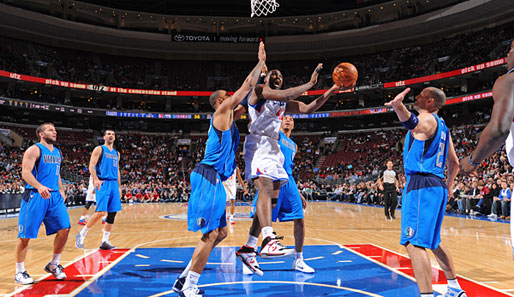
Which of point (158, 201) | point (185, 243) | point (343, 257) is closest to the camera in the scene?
point (343, 257)

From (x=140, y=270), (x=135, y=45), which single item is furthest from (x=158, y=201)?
(x=140, y=270)

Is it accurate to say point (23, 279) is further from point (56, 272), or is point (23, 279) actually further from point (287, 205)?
point (287, 205)

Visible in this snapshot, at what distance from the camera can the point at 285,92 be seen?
400 centimetres

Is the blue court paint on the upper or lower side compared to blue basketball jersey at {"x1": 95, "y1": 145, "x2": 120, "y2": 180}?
lower

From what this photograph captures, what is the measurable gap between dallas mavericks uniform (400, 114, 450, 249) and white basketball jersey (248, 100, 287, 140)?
4.75 ft

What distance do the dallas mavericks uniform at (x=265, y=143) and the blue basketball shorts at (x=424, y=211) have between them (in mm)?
1435

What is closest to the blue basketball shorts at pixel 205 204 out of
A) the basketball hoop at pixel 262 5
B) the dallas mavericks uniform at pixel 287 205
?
the dallas mavericks uniform at pixel 287 205

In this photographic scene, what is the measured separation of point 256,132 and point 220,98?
1.97ft

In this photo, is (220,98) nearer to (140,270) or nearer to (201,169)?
(201,169)

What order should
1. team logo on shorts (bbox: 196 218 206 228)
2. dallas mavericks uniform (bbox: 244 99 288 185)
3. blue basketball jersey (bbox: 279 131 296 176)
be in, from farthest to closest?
blue basketball jersey (bbox: 279 131 296 176), dallas mavericks uniform (bbox: 244 99 288 185), team logo on shorts (bbox: 196 218 206 228)

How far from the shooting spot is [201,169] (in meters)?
3.98

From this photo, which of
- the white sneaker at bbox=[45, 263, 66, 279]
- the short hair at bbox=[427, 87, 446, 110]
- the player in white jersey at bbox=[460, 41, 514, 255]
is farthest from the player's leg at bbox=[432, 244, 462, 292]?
the white sneaker at bbox=[45, 263, 66, 279]

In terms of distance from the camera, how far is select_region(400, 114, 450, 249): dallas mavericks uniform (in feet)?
11.0

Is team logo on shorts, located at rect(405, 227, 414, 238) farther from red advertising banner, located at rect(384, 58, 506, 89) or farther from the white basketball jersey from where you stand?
red advertising banner, located at rect(384, 58, 506, 89)
